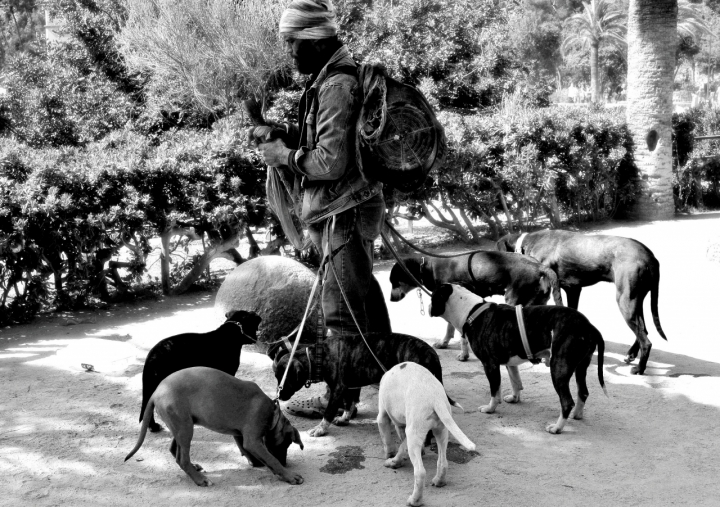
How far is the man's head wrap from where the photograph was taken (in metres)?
4.55

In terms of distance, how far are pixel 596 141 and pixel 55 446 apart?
12493 millimetres

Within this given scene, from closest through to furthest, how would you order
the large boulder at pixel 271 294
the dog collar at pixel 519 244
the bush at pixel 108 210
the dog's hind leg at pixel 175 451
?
1. the dog's hind leg at pixel 175 451
2. the large boulder at pixel 271 294
3. the dog collar at pixel 519 244
4. the bush at pixel 108 210

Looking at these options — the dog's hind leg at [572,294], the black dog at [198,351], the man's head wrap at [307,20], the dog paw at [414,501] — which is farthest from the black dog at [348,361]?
the dog's hind leg at [572,294]

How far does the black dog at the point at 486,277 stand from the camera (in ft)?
21.5

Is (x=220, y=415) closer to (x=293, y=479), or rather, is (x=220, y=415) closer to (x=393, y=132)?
(x=293, y=479)

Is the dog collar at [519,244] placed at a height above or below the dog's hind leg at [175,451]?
above

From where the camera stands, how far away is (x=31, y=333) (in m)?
7.62

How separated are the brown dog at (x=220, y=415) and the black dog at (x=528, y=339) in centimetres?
162

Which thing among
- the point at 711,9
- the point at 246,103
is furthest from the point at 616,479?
the point at 711,9

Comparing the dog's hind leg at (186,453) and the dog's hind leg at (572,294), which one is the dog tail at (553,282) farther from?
the dog's hind leg at (186,453)

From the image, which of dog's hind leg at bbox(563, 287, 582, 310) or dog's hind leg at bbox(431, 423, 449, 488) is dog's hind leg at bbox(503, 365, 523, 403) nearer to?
dog's hind leg at bbox(431, 423, 449, 488)

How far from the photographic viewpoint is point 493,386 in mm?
5184

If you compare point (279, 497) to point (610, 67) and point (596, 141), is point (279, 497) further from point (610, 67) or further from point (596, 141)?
point (610, 67)

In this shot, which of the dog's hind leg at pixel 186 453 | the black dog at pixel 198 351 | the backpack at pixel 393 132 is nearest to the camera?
the dog's hind leg at pixel 186 453
